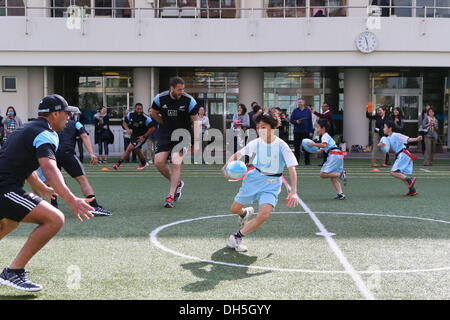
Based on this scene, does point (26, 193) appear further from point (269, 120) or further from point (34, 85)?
point (34, 85)

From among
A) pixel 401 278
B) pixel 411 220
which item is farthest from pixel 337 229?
pixel 401 278

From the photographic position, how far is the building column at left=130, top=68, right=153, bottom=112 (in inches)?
993

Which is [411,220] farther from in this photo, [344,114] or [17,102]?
[17,102]

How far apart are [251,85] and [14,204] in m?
21.1

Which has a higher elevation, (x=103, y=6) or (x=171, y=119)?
(x=103, y=6)

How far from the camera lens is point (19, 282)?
16.3 ft

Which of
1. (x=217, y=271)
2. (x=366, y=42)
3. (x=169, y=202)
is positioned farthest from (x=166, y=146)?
(x=366, y=42)

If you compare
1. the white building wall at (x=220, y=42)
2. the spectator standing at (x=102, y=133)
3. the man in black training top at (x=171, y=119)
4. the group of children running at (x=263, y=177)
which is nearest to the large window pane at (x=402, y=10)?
the white building wall at (x=220, y=42)

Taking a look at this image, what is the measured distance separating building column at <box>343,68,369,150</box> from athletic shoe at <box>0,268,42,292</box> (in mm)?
21734

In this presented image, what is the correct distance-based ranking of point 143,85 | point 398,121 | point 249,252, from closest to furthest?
point 249,252
point 398,121
point 143,85

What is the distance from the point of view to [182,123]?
419 inches

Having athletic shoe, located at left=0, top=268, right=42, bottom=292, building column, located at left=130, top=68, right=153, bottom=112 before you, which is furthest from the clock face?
athletic shoe, located at left=0, top=268, right=42, bottom=292

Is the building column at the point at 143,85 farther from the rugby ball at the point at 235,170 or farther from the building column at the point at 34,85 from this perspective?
the rugby ball at the point at 235,170

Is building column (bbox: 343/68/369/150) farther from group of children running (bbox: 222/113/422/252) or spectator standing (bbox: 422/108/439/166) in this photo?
group of children running (bbox: 222/113/422/252)
